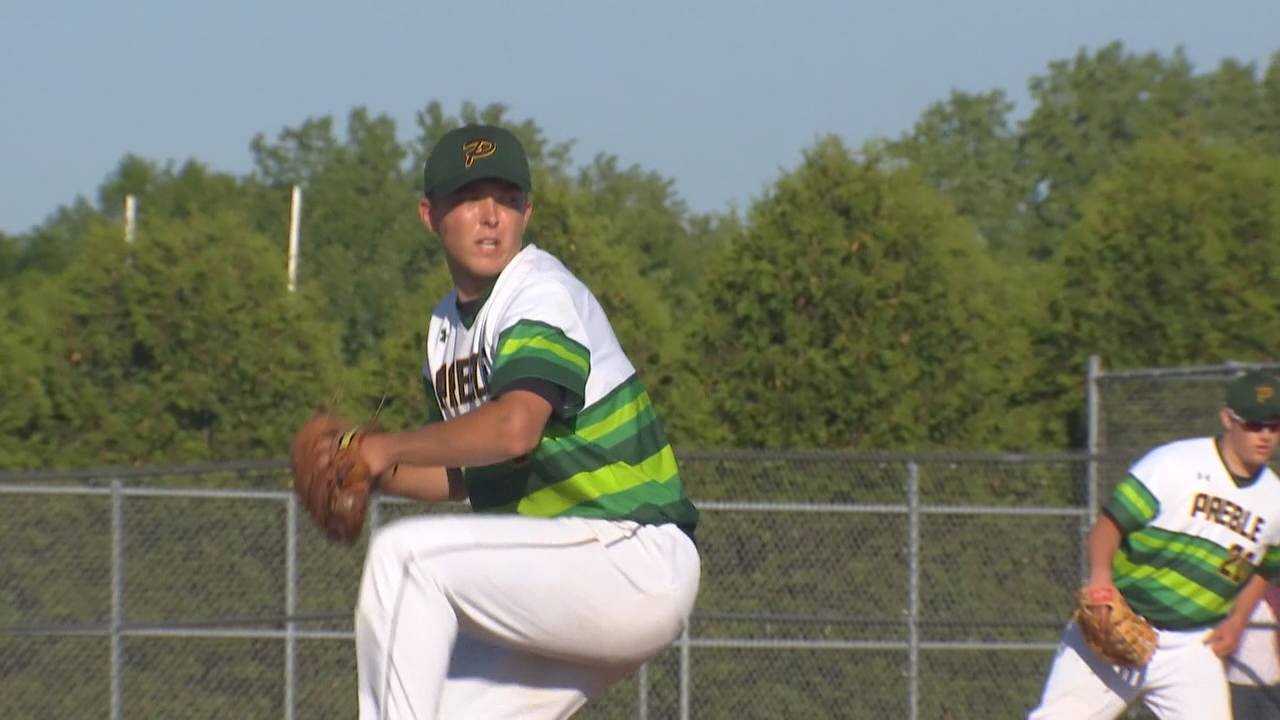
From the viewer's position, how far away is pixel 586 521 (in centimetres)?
441

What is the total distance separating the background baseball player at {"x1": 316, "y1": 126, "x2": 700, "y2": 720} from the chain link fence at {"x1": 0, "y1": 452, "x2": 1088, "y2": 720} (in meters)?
7.07

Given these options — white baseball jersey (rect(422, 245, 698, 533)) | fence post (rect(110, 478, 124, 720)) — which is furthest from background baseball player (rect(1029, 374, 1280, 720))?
fence post (rect(110, 478, 124, 720))

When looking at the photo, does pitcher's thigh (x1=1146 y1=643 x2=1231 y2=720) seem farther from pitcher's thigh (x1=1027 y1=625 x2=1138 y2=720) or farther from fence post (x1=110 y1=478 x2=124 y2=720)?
fence post (x1=110 y1=478 x2=124 y2=720)

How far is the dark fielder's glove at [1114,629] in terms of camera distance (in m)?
7.60

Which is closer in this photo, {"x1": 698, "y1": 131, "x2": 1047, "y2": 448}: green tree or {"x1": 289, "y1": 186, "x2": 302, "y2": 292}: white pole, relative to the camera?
{"x1": 698, "y1": 131, "x2": 1047, "y2": 448}: green tree

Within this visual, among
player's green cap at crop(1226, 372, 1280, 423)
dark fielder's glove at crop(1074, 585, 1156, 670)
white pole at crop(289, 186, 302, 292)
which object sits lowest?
dark fielder's glove at crop(1074, 585, 1156, 670)

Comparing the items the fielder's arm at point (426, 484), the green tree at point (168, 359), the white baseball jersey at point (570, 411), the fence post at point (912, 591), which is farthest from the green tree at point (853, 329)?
the white baseball jersey at point (570, 411)

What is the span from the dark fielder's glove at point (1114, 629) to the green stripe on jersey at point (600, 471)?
3.47m

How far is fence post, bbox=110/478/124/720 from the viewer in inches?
448

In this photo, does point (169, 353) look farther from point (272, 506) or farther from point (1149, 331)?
point (1149, 331)

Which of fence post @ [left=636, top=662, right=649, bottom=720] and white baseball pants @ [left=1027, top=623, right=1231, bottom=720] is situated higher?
white baseball pants @ [left=1027, top=623, right=1231, bottom=720]

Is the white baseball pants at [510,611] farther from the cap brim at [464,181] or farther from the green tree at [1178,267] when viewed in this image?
the green tree at [1178,267]

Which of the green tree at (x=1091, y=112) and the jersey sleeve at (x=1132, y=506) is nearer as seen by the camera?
the jersey sleeve at (x=1132, y=506)

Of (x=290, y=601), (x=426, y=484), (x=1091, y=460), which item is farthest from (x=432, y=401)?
(x=1091, y=460)
